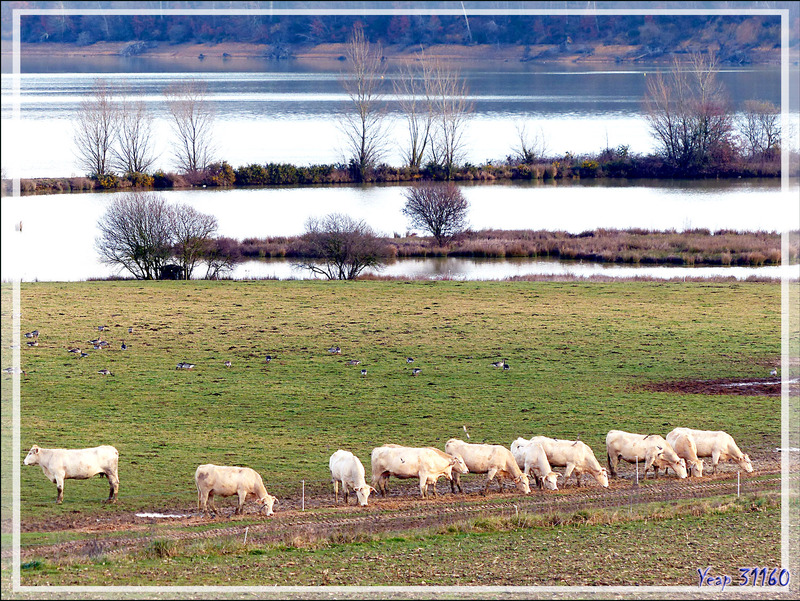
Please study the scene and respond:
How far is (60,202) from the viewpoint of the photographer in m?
49.7

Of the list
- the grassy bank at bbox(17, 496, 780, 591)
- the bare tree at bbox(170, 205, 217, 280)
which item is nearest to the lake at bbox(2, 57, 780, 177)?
the bare tree at bbox(170, 205, 217, 280)

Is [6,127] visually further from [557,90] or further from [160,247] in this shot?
[557,90]

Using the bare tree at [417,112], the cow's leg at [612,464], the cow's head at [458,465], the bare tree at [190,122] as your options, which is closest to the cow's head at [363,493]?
the cow's head at [458,465]

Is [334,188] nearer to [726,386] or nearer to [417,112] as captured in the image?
[417,112]

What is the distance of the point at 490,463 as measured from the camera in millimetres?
15609

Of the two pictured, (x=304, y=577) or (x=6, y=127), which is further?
(x=304, y=577)

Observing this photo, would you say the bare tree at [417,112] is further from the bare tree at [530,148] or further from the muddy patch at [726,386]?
the muddy patch at [726,386]

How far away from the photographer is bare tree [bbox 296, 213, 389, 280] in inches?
1502

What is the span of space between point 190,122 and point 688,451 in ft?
168

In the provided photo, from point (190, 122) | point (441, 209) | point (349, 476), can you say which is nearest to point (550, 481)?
point (349, 476)

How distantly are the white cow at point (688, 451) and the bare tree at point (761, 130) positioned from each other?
1677 inches

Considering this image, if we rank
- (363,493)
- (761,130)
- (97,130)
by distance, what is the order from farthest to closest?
(761,130)
(97,130)
(363,493)

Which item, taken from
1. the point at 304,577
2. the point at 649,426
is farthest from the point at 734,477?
the point at 304,577

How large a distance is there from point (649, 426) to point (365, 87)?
1858 inches
